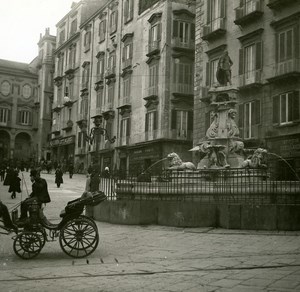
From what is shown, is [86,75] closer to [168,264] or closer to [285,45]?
[285,45]

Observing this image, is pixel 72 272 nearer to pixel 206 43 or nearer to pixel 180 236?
pixel 180 236

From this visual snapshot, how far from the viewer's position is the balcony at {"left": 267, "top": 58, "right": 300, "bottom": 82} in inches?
935

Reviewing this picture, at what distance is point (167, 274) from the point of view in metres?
7.06

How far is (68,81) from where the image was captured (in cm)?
5500

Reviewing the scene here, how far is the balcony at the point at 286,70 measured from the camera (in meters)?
23.8

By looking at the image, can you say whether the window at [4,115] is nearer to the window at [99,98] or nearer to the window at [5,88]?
the window at [5,88]

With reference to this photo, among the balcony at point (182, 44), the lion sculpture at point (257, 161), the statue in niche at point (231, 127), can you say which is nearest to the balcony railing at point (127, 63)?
the balcony at point (182, 44)

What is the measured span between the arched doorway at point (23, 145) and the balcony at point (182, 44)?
122 feet

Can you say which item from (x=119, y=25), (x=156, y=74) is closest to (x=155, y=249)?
(x=156, y=74)

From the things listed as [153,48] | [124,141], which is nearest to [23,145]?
[124,141]

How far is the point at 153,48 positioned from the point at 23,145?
1413 inches

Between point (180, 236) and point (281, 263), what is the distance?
3.62 metres

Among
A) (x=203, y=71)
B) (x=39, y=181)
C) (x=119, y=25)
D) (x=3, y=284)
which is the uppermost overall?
(x=119, y=25)

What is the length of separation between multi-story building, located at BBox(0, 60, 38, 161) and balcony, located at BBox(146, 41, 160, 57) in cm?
3244
